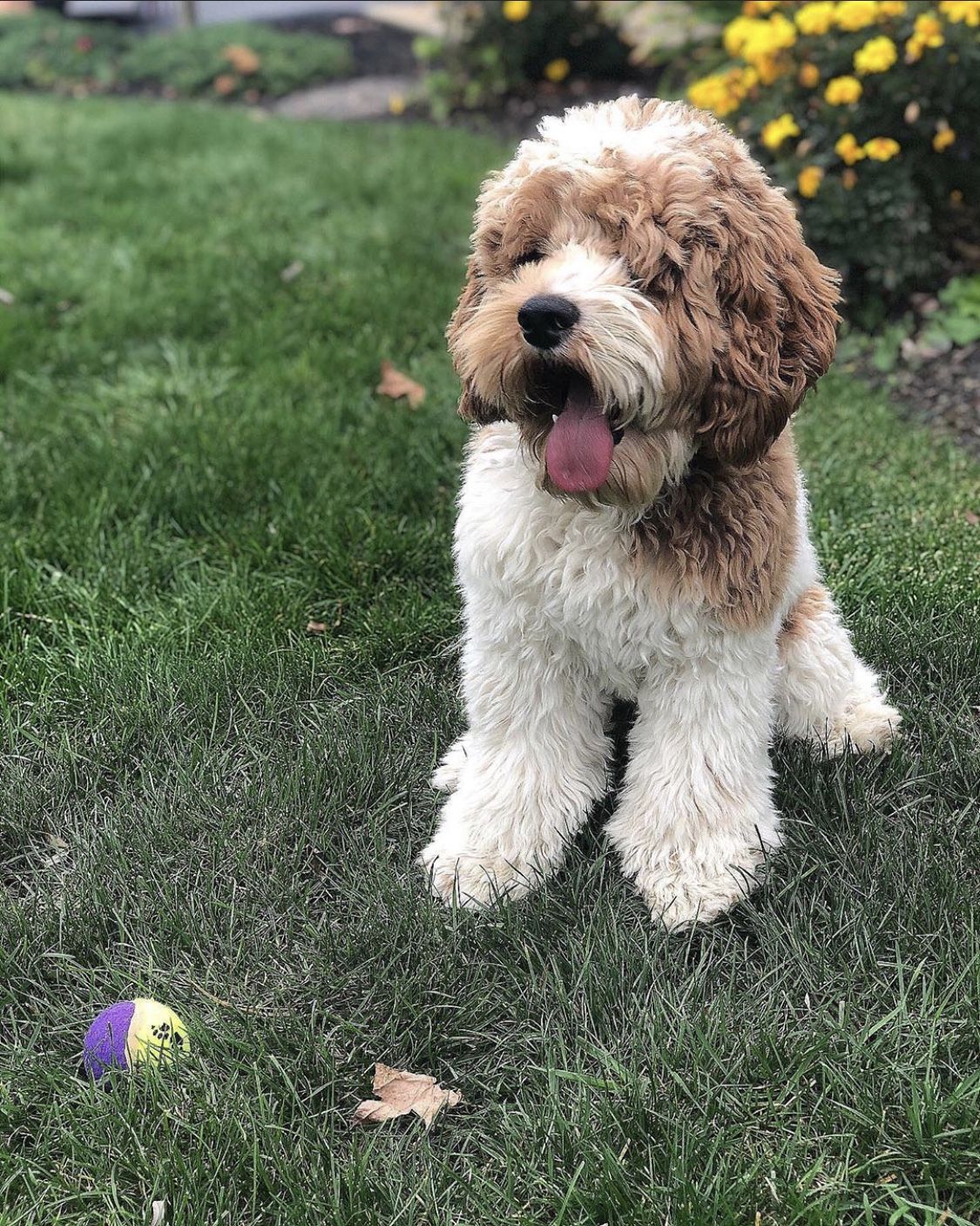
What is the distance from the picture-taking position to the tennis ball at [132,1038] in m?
2.20

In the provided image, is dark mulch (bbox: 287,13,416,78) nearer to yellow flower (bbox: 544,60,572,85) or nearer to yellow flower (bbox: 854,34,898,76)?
yellow flower (bbox: 544,60,572,85)

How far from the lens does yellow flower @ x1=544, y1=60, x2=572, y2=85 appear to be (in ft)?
32.6

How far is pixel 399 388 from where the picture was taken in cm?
487

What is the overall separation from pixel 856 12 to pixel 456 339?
3.51 m

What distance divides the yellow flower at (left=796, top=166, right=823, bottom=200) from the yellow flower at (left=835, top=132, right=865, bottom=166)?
117 mm

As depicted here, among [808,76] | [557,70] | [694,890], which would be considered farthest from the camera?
[557,70]

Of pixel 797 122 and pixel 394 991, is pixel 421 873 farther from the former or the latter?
pixel 797 122

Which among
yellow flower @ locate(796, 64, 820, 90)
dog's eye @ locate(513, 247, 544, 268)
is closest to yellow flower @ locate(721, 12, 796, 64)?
yellow flower @ locate(796, 64, 820, 90)

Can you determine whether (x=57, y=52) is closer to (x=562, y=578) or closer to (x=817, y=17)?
(x=817, y=17)

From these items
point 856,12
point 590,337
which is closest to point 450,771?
point 590,337

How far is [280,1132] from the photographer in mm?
2078

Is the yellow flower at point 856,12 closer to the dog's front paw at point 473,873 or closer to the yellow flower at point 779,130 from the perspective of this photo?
the yellow flower at point 779,130

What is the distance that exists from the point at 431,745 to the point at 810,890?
3.37 ft

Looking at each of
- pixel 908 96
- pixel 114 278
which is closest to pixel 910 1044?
pixel 908 96
